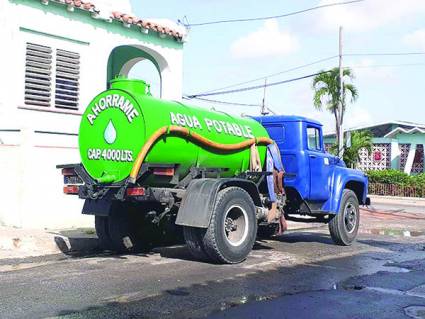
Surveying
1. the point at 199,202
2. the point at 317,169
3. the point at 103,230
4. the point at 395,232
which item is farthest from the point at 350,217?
the point at 103,230

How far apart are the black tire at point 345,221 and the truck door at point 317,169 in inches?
21.0

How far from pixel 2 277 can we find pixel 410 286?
5192 mm

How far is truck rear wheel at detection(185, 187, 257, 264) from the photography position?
8055 millimetres

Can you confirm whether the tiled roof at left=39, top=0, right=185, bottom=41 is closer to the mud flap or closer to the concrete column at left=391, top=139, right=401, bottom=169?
the mud flap

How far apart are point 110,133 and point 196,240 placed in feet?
6.63

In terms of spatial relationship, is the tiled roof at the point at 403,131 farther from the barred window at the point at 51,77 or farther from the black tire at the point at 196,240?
the black tire at the point at 196,240

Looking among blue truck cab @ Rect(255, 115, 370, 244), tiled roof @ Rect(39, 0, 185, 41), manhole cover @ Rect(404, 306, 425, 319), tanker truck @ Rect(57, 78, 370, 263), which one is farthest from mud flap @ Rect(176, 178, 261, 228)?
tiled roof @ Rect(39, 0, 185, 41)

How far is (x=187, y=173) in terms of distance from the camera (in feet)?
28.6

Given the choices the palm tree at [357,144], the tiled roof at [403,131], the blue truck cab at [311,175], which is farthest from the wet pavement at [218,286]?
the tiled roof at [403,131]

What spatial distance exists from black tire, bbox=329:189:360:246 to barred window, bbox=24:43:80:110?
6.57 metres

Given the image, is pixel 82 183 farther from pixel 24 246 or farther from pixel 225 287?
pixel 225 287

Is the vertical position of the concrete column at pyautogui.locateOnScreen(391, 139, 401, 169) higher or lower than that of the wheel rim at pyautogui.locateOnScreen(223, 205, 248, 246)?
higher

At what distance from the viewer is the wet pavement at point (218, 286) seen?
5.54 metres

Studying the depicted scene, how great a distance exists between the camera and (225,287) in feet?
21.8
